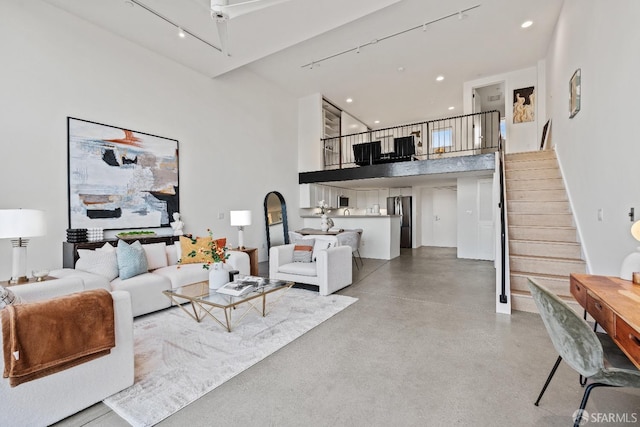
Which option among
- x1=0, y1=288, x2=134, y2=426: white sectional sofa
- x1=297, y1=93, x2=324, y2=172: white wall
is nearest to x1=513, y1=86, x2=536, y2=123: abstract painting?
x1=297, y1=93, x2=324, y2=172: white wall

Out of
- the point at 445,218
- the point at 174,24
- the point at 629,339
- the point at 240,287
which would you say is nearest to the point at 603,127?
the point at 629,339

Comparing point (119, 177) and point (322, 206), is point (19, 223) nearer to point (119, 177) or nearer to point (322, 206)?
point (119, 177)

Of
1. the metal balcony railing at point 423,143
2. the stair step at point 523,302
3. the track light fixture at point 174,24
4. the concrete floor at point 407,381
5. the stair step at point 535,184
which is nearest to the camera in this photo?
the concrete floor at point 407,381

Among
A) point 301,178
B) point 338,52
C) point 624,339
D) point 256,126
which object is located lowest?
point 624,339

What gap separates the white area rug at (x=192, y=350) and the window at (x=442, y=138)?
8.27m

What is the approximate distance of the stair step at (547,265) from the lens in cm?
371

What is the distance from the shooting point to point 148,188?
15.8 ft

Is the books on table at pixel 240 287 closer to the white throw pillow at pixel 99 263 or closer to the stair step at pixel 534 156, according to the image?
the white throw pillow at pixel 99 263

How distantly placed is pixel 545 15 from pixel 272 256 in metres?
6.28

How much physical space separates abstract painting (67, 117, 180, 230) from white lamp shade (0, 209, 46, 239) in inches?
59.8

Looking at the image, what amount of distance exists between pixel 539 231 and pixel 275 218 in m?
5.42

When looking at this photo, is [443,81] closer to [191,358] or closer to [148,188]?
[148,188]

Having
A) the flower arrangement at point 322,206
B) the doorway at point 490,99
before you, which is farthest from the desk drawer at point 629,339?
the doorway at point 490,99

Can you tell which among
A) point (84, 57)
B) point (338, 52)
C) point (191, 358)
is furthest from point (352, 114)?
point (191, 358)
